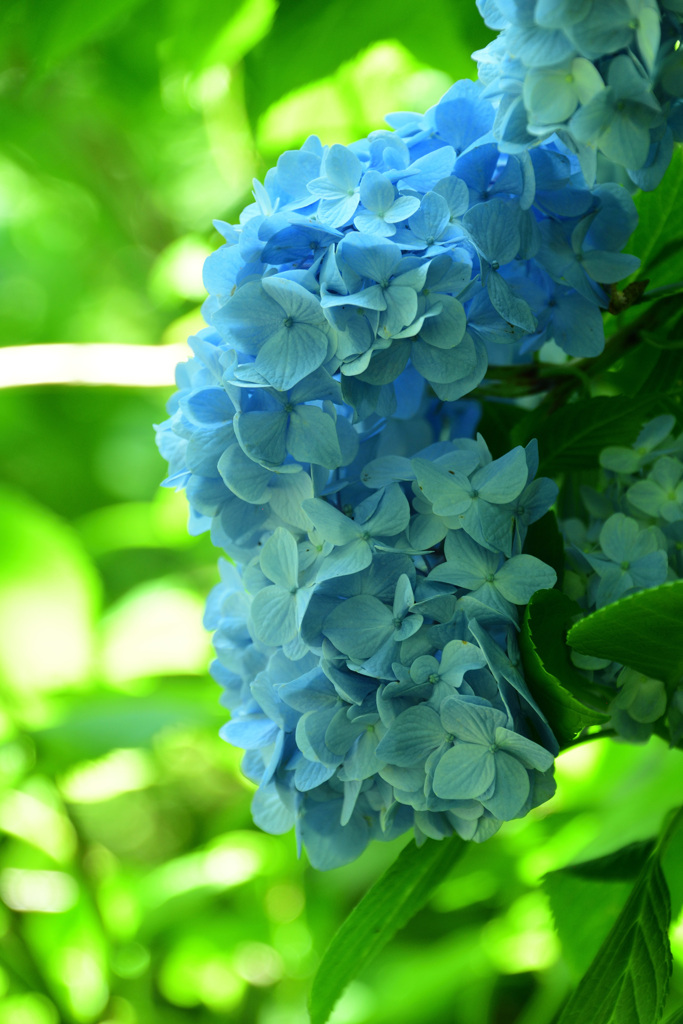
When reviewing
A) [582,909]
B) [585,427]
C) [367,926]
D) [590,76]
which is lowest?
[582,909]

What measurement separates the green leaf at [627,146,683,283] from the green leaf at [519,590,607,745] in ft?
0.51

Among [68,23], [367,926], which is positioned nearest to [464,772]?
[367,926]

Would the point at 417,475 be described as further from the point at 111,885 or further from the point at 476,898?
the point at 111,885

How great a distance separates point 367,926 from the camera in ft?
1.05

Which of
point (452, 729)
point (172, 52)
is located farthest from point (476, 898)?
point (172, 52)

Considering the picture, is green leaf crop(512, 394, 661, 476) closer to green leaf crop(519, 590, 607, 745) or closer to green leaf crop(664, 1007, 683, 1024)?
green leaf crop(519, 590, 607, 745)

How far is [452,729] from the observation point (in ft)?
0.83

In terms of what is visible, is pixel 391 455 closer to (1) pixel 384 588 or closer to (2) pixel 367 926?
(1) pixel 384 588

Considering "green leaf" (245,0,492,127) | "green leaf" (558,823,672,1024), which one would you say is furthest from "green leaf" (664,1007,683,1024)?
"green leaf" (245,0,492,127)

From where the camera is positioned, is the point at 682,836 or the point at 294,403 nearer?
the point at 294,403

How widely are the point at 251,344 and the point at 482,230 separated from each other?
76mm

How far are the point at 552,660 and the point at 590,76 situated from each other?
17cm

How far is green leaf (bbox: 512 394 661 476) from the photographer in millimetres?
309

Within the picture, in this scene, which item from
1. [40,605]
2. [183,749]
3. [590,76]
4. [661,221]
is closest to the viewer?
[590,76]
